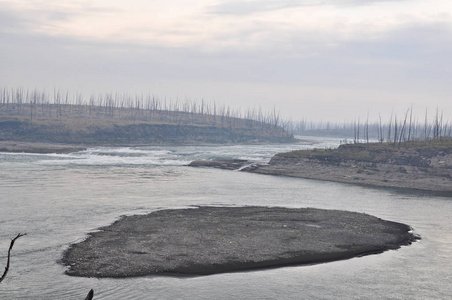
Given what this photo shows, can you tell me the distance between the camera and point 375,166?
10325 centimetres

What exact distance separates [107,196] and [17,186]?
14999 millimetres

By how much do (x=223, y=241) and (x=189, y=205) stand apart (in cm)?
2054

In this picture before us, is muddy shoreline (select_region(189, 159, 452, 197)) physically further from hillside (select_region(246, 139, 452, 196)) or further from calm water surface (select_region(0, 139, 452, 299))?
calm water surface (select_region(0, 139, 452, 299))

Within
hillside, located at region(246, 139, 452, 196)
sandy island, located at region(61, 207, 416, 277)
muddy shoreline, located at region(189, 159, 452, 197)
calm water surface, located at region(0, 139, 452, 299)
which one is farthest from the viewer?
hillside, located at region(246, 139, 452, 196)

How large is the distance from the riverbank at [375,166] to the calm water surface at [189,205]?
750 centimetres

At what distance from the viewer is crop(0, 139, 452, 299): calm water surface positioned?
30.2 metres

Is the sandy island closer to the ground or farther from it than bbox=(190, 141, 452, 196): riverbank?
closer to the ground

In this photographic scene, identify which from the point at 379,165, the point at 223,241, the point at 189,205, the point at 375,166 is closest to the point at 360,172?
the point at 375,166

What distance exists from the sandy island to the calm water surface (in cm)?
139

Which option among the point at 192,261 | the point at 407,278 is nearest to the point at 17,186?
the point at 192,261

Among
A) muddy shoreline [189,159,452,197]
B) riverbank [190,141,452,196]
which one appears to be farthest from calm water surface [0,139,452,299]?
riverbank [190,141,452,196]

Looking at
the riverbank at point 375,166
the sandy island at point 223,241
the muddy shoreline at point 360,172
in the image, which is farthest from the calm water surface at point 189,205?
the riverbank at point 375,166

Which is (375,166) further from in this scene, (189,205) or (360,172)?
(189,205)

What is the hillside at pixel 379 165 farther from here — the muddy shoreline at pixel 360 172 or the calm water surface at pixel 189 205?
the calm water surface at pixel 189 205
